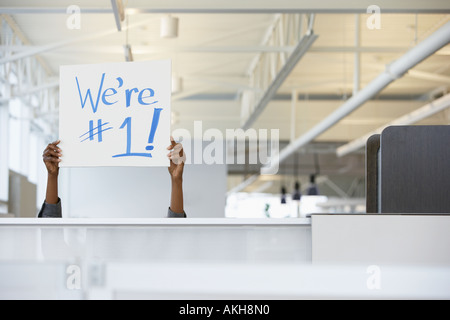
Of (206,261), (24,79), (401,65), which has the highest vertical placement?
(24,79)

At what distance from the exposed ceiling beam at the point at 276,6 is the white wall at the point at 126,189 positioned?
4.05 ft

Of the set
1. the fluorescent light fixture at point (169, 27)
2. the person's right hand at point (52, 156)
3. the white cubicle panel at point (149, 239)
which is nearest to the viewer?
the white cubicle panel at point (149, 239)

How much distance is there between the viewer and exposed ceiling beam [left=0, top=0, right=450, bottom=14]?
5.36 m

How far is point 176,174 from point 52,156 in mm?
442

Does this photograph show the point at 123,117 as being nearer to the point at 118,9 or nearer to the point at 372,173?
the point at 372,173

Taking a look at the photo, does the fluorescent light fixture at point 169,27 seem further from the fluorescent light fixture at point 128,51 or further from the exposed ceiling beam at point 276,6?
the exposed ceiling beam at point 276,6

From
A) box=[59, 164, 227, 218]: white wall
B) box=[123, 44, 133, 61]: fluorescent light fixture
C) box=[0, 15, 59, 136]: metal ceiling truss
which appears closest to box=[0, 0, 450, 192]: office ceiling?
box=[0, 15, 59, 136]: metal ceiling truss

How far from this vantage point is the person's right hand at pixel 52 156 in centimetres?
234

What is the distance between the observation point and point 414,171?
233cm

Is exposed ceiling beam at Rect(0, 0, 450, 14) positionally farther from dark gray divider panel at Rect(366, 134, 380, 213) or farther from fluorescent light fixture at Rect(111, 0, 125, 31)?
dark gray divider panel at Rect(366, 134, 380, 213)

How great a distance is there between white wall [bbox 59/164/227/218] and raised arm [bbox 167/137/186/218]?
8.37 ft

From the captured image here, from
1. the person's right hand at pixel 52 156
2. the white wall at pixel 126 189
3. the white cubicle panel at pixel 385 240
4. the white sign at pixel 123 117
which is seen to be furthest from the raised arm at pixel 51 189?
the white wall at pixel 126 189

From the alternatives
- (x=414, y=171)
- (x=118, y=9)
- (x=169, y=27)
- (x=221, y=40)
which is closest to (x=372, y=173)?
(x=414, y=171)

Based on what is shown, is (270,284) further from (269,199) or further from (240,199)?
(269,199)
